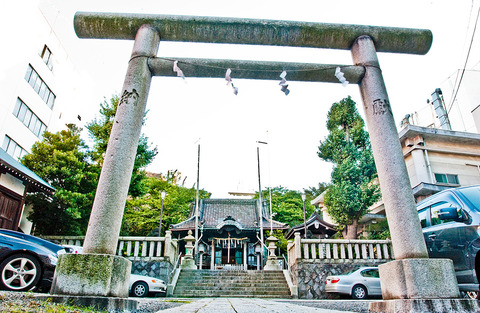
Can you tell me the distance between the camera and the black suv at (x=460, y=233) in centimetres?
552

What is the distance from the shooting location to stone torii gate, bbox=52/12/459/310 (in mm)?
4176

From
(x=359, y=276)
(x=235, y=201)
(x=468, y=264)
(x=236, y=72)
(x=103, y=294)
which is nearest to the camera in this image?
(x=103, y=294)

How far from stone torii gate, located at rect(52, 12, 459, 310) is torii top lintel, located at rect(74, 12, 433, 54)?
0.06 ft

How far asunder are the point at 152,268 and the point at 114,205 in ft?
29.6

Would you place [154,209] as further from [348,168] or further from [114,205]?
[114,205]

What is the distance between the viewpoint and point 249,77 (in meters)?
6.28

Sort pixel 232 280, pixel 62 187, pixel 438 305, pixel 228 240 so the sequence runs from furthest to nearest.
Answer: pixel 228 240 → pixel 62 187 → pixel 232 280 → pixel 438 305

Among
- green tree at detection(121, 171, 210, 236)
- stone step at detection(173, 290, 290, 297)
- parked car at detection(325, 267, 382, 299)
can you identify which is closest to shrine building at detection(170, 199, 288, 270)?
green tree at detection(121, 171, 210, 236)

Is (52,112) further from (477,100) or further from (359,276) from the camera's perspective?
(477,100)

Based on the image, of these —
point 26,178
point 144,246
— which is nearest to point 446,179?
point 144,246

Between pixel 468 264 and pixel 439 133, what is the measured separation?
15.1 m

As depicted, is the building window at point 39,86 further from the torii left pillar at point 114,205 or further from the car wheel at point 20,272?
the torii left pillar at point 114,205

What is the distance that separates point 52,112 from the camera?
25.5 meters

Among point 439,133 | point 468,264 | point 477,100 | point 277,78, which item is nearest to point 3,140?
point 277,78
